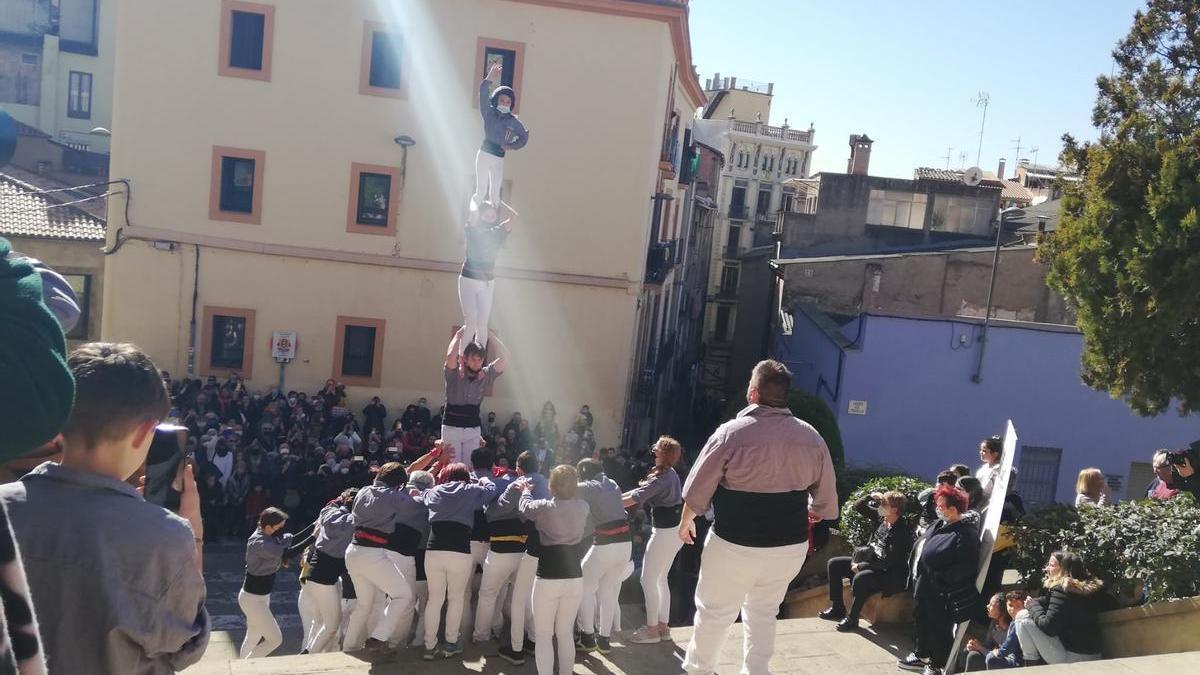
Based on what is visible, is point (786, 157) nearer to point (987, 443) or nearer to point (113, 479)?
point (987, 443)

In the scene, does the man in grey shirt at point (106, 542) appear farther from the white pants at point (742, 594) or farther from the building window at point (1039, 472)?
the building window at point (1039, 472)

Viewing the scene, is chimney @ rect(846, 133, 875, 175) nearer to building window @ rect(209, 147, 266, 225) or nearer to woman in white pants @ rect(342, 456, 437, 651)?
building window @ rect(209, 147, 266, 225)

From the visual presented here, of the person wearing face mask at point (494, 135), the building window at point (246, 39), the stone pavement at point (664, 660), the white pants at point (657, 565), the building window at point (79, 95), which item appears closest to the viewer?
the stone pavement at point (664, 660)

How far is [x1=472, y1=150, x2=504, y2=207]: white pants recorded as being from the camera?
11.0 meters

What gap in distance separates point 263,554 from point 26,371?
7739 millimetres

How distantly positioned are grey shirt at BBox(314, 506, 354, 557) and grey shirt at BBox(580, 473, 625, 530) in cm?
204

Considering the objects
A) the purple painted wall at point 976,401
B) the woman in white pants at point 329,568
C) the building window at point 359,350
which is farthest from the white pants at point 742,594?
the building window at point 359,350

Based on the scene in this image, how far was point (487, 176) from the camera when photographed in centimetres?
1112

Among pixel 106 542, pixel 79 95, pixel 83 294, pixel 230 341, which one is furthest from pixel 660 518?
pixel 79 95

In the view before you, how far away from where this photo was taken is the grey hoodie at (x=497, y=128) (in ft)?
35.4

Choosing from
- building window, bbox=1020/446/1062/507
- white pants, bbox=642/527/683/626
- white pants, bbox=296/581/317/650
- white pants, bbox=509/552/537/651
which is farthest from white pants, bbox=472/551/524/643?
building window, bbox=1020/446/1062/507

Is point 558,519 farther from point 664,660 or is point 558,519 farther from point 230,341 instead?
point 230,341

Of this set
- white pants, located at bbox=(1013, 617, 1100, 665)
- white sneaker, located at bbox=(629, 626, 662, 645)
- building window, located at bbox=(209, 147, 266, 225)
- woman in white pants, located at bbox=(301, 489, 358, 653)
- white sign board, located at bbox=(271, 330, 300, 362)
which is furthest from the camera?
white sign board, located at bbox=(271, 330, 300, 362)

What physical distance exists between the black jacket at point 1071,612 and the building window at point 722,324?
55650mm
